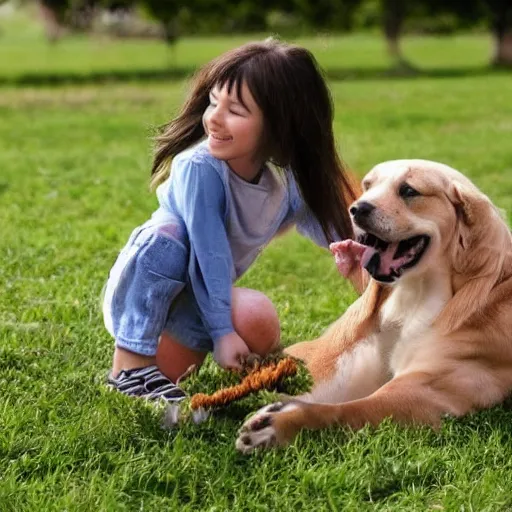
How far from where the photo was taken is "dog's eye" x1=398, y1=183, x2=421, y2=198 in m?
3.56

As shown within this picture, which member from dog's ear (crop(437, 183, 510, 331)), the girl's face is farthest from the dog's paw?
the girl's face

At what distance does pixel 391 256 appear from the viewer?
3639 mm

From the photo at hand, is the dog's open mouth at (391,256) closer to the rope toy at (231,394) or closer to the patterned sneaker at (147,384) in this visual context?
the rope toy at (231,394)

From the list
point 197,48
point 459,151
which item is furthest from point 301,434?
point 197,48

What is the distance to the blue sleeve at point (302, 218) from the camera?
4184 millimetres

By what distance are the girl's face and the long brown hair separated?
0.08ft

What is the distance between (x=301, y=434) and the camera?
341cm

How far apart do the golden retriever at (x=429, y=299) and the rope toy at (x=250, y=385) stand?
14 centimetres

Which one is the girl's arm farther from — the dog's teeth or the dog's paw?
the dog's paw

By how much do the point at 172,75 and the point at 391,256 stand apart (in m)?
20.6

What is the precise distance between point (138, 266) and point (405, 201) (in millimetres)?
964

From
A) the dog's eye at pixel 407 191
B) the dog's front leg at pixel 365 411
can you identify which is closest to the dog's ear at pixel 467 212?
the dog's eye at pixel 407 191

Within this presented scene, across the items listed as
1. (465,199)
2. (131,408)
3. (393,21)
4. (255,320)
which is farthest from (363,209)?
(393,21)

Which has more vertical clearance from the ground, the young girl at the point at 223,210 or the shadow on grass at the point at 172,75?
the young girl at the point at 223,210
